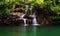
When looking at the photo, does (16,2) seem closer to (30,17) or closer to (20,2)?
(20,2)

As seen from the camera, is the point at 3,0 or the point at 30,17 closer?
the point at 30,17

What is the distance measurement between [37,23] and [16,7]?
9.65 feet

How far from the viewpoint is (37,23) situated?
22.2m

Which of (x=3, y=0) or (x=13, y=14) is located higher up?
(x=3, y=0)

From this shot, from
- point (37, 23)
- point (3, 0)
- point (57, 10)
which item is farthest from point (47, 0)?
point (3, 0)

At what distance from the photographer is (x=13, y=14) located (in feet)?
70.7

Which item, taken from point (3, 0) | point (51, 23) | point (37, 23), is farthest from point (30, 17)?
point (3, 0)

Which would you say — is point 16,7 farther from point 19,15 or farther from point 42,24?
point 42,24

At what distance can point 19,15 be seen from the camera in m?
21.7

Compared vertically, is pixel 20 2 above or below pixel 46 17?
above

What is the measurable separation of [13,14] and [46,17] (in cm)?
361

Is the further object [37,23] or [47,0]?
[47,0]

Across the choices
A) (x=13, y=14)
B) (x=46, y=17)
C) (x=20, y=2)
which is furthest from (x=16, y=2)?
(x=46, y=17)

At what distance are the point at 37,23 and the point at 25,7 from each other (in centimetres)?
225
